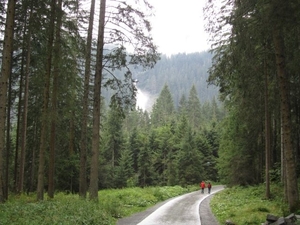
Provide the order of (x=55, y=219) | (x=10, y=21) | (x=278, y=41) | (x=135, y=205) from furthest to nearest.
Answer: (x=135, y=205), (x=278, y=41), (x=10, y=21), (x=55, y=219)

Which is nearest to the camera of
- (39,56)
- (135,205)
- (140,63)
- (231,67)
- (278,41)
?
(278,41)

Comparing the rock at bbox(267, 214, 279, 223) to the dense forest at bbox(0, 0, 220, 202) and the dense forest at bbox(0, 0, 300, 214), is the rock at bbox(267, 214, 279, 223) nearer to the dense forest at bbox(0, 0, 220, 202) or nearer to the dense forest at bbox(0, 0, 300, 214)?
the dense forest at bbox(0, 0, 300, 214)

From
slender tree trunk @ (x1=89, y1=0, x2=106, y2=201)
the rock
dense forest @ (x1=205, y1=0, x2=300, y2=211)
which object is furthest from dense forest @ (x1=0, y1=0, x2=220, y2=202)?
the rock

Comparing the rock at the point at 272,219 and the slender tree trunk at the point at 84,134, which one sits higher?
the slender tree trunk at the point at 84,134

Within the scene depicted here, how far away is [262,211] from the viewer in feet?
41.0

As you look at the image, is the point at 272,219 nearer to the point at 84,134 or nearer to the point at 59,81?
the point at 84,134

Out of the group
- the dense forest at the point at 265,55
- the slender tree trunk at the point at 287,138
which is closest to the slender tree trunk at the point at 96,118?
the dense forest at the point at 265,55

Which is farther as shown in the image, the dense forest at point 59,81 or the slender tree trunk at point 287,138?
the dense forest at point 59,81

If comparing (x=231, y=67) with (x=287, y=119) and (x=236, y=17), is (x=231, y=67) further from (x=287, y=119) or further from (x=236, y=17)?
(x=287, y=119)

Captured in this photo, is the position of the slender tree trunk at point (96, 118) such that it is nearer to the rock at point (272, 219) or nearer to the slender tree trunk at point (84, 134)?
the slender tree trunk at point (84, 134)

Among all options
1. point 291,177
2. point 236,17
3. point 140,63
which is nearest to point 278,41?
point 236,17

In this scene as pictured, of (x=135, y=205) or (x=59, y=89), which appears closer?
(x=59, y=89)

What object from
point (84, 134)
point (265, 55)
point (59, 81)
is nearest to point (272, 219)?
point (265, 55)

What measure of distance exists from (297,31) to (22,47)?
44.1 ft
